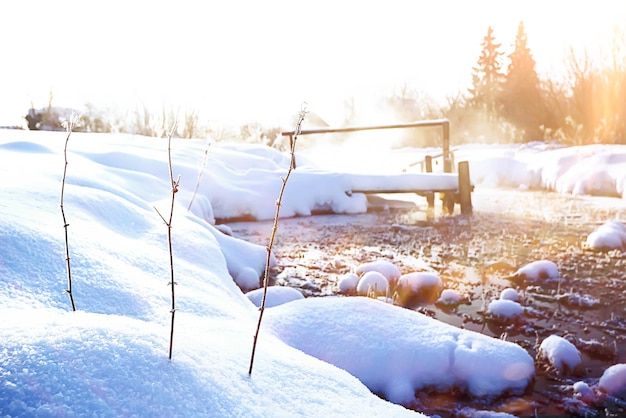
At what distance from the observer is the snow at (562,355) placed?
2.24 meters

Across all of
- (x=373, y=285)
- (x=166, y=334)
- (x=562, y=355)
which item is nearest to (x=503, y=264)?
(x=373, y=285)

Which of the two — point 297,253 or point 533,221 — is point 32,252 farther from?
point 533,221

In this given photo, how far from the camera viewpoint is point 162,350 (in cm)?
89

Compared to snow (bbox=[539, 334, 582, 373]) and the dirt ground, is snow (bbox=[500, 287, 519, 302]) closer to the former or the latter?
the dirt ground

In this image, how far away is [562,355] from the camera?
226cm

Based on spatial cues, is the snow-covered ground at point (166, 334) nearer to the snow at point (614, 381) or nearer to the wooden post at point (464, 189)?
the snow at point (614, 381)

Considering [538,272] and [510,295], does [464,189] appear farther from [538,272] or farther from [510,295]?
[510,295]

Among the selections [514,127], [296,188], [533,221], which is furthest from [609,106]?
[296,188]

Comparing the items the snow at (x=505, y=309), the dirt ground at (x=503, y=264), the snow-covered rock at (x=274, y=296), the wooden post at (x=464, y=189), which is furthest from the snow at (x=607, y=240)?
the snow-covered rock at (x=274, y=296)

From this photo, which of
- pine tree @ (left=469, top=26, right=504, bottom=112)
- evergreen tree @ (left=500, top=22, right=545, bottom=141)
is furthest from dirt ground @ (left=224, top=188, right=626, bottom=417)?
pine tree @ (left=469, top=26, right=504, bottom=112)

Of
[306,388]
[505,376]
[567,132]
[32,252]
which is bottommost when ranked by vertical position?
[505,376]

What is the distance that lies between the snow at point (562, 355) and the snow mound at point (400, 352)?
0.87 feet

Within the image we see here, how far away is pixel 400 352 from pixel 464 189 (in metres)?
5.80

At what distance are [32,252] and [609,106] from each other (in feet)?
61.0
